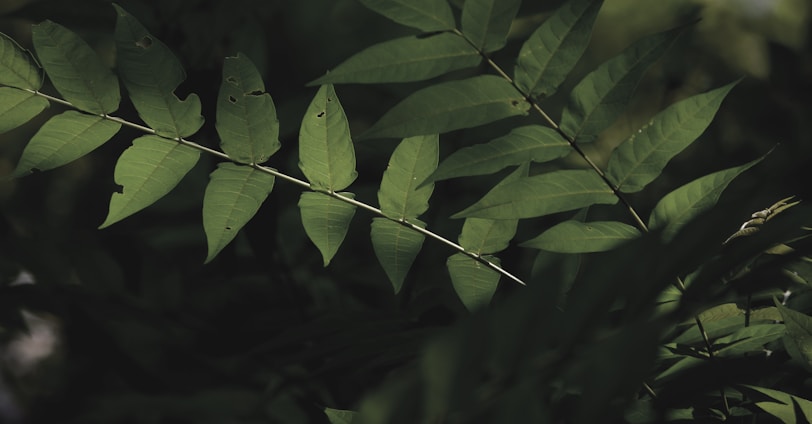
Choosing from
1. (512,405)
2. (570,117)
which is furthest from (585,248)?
(512,405)

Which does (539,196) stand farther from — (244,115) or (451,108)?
(244,115)

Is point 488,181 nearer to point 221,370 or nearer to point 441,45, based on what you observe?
point 221,370

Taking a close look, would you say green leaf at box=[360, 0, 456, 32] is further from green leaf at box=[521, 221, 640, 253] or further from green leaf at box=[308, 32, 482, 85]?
green leaf at box=[521, 221, 640, 253]

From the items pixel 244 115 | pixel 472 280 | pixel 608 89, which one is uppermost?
pixel 608 89

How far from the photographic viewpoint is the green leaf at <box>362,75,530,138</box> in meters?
0.74

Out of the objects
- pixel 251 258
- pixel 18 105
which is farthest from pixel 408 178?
pixel 251 258

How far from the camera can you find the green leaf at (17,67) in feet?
2.55

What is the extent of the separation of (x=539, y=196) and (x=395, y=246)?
0.17 m

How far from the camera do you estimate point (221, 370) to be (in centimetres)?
133

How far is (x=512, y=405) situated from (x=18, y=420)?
2116 millimetres

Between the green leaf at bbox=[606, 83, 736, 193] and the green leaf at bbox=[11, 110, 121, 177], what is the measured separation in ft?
1.78

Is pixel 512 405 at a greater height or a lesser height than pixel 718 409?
greater

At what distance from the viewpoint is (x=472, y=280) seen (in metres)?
0.79

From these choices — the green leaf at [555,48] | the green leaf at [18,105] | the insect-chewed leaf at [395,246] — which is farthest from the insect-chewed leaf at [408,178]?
the green leaf at [18,105]
